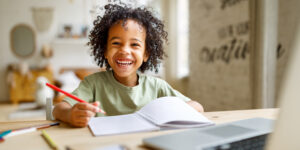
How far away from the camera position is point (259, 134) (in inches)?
21.2

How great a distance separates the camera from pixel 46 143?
0.53 meters

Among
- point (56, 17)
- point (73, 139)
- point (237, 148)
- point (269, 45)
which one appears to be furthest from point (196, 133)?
point (56, 17)

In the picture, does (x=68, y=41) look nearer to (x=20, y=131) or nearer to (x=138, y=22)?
(x=138, y=22)

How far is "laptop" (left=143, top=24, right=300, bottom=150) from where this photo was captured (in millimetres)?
299

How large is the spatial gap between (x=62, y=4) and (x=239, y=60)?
4.21m

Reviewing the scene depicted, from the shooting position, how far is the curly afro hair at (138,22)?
3.12 ft

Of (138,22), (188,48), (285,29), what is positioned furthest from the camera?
Answer: (188,48)

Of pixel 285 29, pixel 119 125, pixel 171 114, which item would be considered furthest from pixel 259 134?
pixel 285 29

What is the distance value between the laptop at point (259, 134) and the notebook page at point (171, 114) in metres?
0.09

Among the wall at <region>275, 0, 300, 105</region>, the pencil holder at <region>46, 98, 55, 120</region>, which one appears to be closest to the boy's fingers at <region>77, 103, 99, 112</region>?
the pencil holder at <region>46, 98, 55, 120</region>

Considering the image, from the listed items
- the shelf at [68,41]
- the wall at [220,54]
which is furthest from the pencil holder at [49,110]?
the shelf at [68,41]

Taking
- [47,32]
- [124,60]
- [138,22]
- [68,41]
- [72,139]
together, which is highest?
[47,32]

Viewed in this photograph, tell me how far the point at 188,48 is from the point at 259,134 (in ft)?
11.4

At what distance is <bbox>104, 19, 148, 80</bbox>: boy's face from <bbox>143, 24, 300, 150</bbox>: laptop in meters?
0.43
